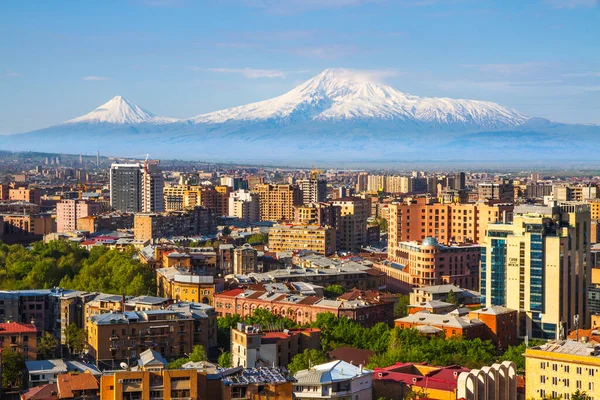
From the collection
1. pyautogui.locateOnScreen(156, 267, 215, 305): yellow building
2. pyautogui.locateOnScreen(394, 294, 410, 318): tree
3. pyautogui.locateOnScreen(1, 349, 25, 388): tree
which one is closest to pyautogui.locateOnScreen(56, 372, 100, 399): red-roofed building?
pyautogui.locateOnScreen(1, 349, 25, 388): tree

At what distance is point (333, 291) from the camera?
4594 cm

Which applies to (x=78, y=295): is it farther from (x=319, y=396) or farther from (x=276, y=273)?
(x=319, y=396)

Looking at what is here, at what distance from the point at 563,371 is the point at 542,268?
12009 millimetres

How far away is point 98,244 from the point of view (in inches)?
2566

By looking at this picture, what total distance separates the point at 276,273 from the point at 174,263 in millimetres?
4816

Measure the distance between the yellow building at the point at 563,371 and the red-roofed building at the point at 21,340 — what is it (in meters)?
13.5

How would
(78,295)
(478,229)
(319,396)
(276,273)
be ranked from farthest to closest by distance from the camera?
(478,229) < (276,273) < (78,295) < (319,396)

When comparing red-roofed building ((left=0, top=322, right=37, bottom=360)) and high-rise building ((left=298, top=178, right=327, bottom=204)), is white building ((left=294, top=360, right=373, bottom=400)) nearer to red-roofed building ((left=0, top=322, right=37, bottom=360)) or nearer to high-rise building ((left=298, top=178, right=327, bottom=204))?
red-roofed building ((left=0, top=322, right=37, bottom=360))

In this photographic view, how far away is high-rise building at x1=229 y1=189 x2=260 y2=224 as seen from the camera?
95.1 metres

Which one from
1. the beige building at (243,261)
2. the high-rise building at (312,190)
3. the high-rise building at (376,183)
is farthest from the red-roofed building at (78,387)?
the high-rise building at (376,183)

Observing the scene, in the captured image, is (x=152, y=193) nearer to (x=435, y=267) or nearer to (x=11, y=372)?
(x=435, y=267)

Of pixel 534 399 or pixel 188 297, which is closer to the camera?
pixel 534 399

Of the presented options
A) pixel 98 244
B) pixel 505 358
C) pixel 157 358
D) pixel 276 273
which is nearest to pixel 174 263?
pixel 276 273

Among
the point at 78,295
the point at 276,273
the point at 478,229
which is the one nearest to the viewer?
the point at 78,295
